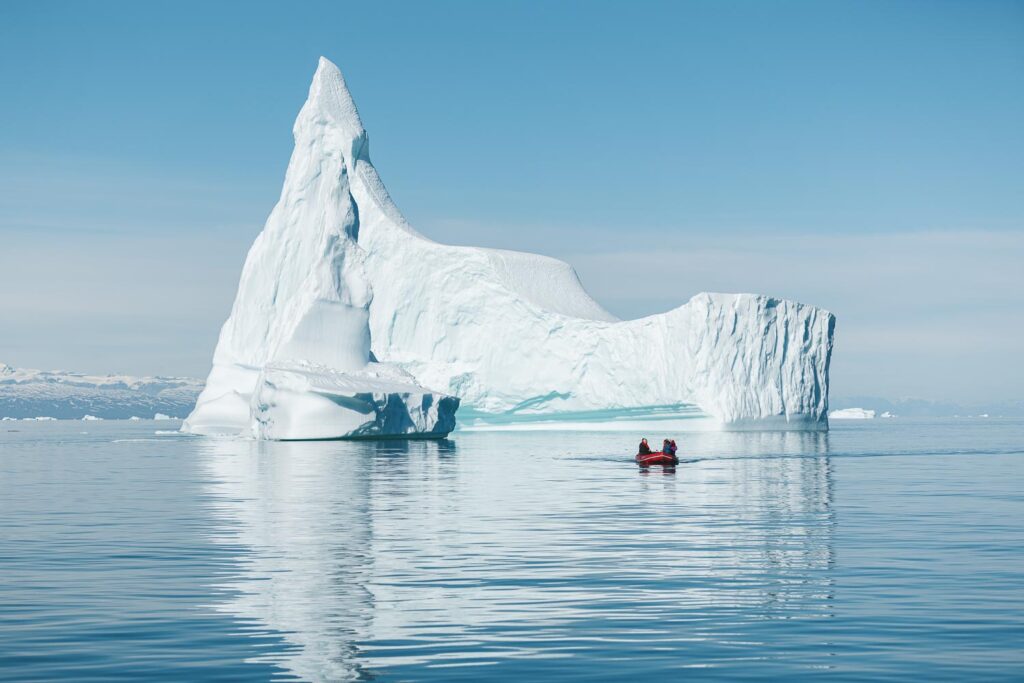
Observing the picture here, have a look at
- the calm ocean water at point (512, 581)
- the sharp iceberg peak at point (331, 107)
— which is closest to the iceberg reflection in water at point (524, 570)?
the calm ocean water at point (512, 581)

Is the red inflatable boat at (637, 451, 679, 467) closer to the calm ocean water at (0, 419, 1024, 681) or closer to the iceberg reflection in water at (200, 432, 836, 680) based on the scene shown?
the iceberg reflection in water at (200, 432, 836, 680)

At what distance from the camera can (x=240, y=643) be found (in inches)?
390

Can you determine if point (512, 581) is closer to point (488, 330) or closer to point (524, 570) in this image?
point (524, 570)

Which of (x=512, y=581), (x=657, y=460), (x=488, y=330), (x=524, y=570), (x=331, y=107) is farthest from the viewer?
(x=331, y=107)

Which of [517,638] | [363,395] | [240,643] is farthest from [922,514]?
[363,395]

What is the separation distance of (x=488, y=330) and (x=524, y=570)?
167ft

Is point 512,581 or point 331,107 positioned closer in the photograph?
point 512,581

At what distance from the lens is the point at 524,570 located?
13891 millimetres

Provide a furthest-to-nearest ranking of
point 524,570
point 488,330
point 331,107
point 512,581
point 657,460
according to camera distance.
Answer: point 331,107 → point 488,330 → point 657,460 → point 524,570 → point 512,581

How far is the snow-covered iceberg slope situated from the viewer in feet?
199

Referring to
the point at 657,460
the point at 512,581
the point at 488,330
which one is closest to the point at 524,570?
the point at 512,581

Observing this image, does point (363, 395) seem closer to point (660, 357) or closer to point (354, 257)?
point (354, 257)

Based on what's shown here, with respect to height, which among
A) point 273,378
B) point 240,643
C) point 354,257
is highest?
point 354,257

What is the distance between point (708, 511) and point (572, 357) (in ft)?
136
